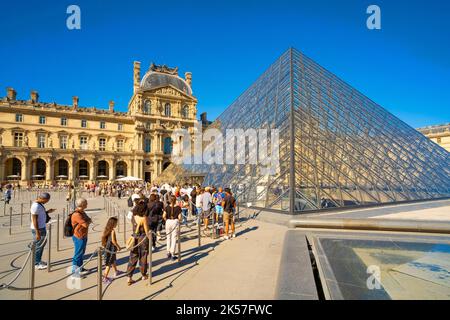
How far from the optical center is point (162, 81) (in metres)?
50.5

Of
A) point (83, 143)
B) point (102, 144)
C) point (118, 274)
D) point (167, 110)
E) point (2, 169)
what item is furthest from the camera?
point (167, 110)

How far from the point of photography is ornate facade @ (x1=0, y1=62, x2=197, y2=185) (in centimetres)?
3822

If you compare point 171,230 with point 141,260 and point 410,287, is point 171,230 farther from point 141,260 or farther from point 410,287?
point 410,287

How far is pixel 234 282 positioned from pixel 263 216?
18.4ft

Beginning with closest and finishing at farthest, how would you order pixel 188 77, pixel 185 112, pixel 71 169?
pixel 71 169
pixel 185 112
pixel 188 77

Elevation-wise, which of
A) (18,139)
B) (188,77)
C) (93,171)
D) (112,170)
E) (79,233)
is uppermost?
(188,77)

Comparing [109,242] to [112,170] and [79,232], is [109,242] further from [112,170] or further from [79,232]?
[112,170]

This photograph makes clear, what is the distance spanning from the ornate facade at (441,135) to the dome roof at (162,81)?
51011 mm

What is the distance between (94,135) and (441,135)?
66.1m

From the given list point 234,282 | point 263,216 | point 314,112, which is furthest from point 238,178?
point 234,282

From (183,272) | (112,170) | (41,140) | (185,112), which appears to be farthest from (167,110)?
(183,272)

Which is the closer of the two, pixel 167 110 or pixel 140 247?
pixel 140 247

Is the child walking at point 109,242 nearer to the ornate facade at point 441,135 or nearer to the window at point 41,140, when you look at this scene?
the window at point 41,140
